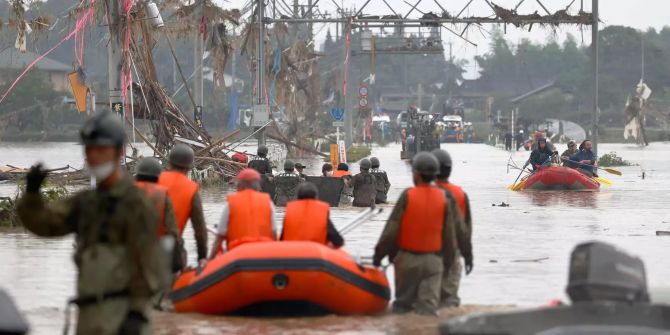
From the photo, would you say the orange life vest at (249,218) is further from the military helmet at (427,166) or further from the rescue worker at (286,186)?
the rescue worker at (286,186)

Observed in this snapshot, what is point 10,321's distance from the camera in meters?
7.55

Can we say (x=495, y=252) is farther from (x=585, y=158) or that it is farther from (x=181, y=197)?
(x=585, y=158)

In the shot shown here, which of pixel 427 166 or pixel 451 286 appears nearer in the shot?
pixel 427 166

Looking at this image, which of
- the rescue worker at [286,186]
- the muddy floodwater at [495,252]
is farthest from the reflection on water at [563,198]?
the rescue worker at [286,186]

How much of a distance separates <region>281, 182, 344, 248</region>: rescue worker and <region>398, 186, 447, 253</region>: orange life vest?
68 cm

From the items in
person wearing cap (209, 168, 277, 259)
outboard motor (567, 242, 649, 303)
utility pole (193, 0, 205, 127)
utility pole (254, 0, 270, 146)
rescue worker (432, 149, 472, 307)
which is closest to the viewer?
outboard motor (567, 242, 649, 303)

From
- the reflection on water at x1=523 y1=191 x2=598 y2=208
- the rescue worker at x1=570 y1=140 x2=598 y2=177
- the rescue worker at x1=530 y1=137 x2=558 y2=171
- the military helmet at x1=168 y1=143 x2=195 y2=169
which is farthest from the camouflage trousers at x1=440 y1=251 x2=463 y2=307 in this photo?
the rescue worker at x1=570 y1=140 x2=598 y2=177

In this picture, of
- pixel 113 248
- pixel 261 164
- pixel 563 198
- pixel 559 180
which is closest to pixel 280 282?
pixel 113 248

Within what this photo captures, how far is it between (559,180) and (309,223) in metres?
23.1

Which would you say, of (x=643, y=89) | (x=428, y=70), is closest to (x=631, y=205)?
(x=643, y=89)

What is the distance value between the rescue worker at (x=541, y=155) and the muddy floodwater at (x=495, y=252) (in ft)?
3.11

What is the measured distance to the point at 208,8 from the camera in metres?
42.1

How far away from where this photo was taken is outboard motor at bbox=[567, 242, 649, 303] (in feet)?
30.5

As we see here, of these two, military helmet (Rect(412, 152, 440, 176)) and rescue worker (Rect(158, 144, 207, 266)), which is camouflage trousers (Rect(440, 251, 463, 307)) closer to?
military helmet (Rect(412, 152, 440, 176))
